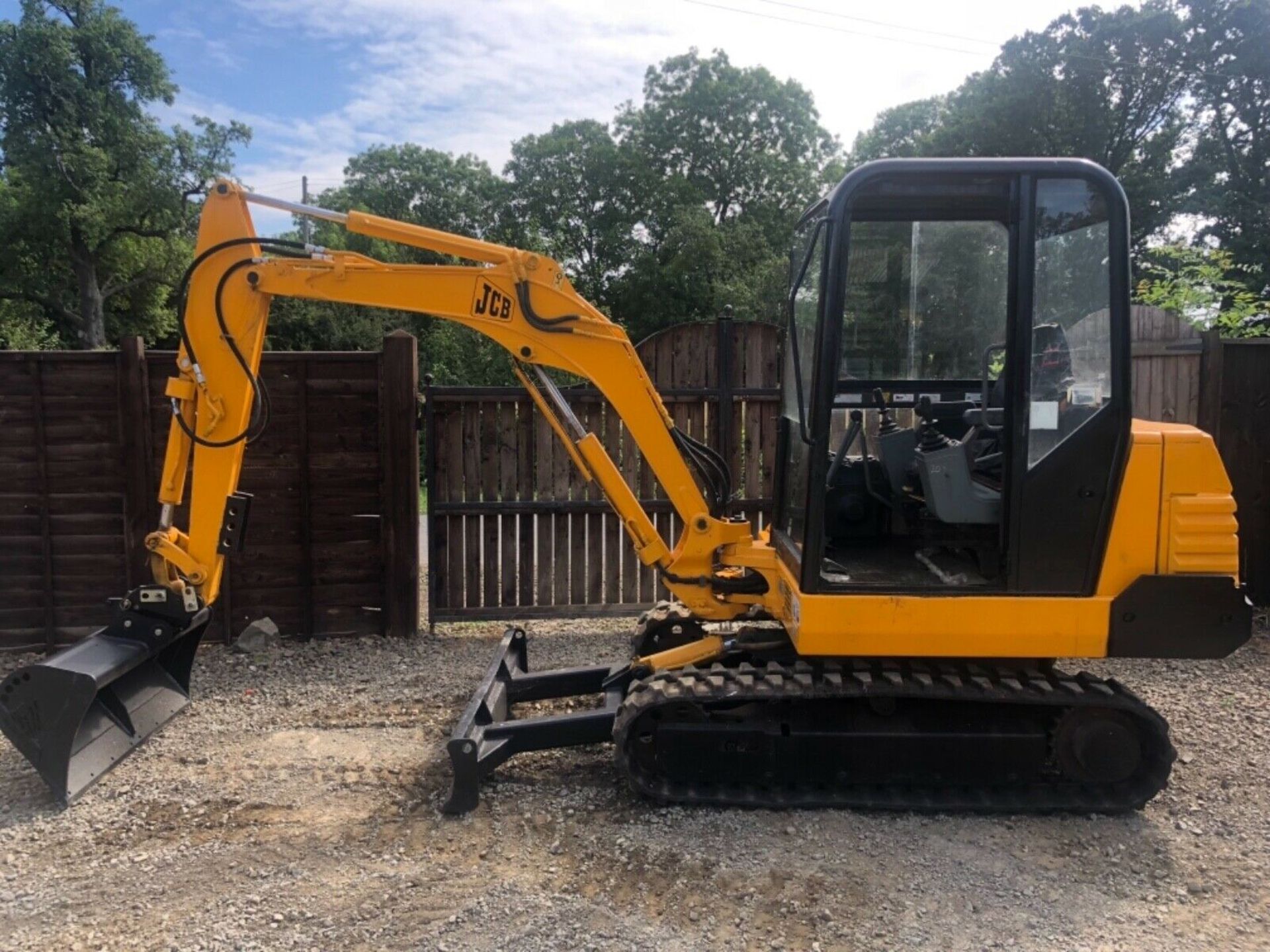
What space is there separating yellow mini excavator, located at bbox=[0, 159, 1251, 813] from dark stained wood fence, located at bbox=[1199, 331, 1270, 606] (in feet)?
11.7

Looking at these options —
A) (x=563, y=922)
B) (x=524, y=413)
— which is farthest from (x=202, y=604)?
(x=524, y=413)

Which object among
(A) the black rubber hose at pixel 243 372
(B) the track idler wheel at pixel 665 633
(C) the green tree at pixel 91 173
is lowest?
(B) the track idler wheel at pixel 665 633

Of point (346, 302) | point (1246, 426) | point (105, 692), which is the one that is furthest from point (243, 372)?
point (1246, 426)

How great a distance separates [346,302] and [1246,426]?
669 cm

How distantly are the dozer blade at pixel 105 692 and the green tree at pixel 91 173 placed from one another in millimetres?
27469

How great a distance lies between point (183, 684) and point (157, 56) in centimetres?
3663

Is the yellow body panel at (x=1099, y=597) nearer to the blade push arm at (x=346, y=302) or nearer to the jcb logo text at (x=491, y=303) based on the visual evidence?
the blade push arm at (x=346, y=302)

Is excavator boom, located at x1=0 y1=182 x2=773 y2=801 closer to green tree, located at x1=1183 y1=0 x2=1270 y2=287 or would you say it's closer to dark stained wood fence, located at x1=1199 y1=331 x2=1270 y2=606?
dark stained wood fence, located at x1=1199 y1=331 x2=1270 y2=606

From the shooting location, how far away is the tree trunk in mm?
28594

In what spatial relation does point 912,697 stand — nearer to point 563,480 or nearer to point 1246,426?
point 563,480

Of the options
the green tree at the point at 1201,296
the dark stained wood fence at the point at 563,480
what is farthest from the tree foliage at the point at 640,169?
the dark stained wood fence at the point at 563,480

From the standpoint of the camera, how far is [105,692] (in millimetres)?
4539

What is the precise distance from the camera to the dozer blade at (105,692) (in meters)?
4.05

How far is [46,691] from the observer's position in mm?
4047
